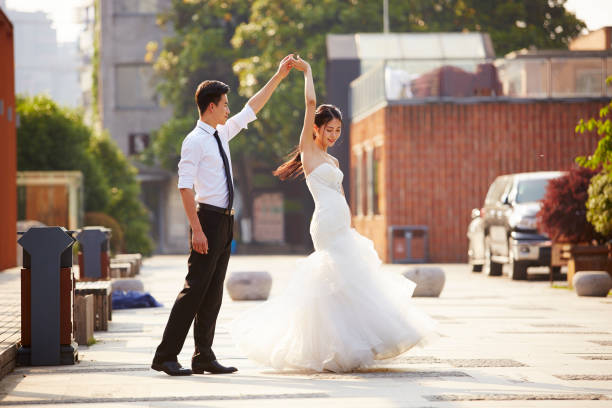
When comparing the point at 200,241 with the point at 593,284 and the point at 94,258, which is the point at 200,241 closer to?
the point at 593,284

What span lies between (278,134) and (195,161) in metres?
39.1

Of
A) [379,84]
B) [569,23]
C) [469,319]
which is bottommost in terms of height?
[469,319]

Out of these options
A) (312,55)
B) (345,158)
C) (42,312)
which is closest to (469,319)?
(42,312)

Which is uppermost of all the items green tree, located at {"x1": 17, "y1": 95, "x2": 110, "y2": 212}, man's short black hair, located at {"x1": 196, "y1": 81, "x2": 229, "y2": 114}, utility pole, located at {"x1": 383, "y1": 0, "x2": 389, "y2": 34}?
utility pole, located at {"x1": 383, "y1": 0, "x2": 389, "y2": 34}

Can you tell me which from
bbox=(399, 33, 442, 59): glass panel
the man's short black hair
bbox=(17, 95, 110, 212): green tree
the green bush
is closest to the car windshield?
the green bush

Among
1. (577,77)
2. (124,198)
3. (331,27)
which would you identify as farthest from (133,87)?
(577,77)

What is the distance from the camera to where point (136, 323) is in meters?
14.0

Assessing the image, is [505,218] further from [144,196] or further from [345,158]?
[144,196]

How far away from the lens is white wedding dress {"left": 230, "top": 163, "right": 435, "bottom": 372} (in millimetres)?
8758

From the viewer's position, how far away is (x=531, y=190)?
2320cm

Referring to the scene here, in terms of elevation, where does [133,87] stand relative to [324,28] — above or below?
below

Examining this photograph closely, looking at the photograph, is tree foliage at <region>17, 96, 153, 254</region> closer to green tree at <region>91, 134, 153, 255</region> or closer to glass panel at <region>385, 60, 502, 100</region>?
green tree at <region>91, 134, 153, 255</region>

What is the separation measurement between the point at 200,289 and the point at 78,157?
2652cm

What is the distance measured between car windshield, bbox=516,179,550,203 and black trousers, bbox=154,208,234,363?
14.7 meters
